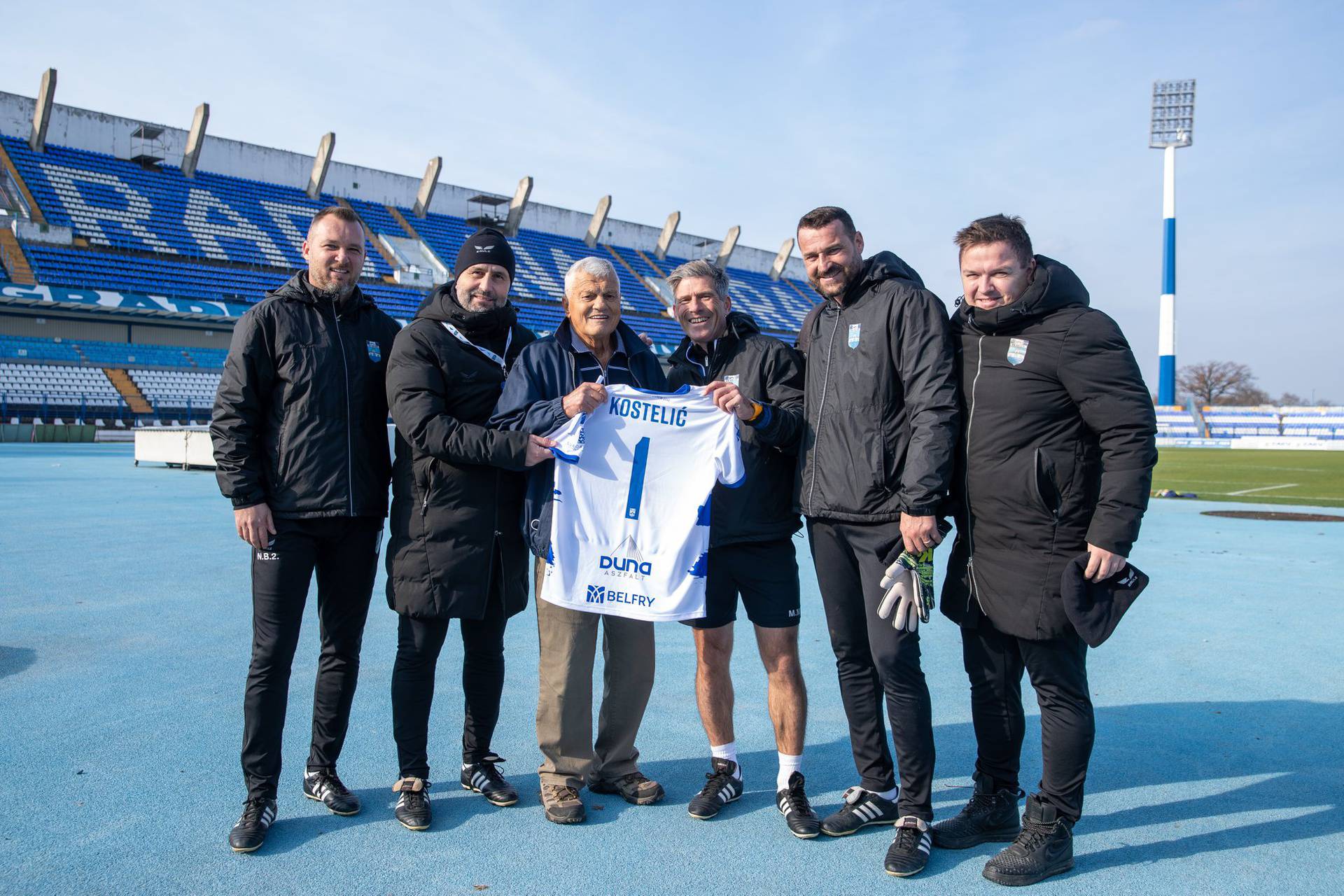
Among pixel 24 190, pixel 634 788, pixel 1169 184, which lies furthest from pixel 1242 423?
pixel 24 190

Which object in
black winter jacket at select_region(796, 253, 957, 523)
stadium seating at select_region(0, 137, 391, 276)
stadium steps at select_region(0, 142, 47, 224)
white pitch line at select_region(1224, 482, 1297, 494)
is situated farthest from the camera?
stadium seating at select_region(0, 137, 391, 276)

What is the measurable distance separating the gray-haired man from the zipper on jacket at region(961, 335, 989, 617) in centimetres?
122

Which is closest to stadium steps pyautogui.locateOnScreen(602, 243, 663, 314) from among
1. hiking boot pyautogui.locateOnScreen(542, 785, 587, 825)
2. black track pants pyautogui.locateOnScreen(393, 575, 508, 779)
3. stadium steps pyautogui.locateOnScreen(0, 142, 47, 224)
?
stadium steps pyautogui.locateOnScreen(0, 142, 47, 224)

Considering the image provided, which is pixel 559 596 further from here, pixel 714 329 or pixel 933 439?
pixel 933 439

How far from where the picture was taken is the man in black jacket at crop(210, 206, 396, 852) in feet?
10.5

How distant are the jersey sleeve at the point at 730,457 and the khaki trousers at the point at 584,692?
71 centimetres

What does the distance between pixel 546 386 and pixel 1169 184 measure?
5373cm

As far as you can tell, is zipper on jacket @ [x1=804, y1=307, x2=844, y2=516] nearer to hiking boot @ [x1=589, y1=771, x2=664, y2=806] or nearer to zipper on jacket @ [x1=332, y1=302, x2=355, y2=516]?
hiking boot @ [x1=589, y1=771, x2=664, y2=806]

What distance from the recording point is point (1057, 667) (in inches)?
115

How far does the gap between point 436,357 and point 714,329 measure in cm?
110

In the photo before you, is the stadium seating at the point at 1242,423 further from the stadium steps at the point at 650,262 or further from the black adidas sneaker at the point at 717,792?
the black adidas sneaker at the point at 717,792

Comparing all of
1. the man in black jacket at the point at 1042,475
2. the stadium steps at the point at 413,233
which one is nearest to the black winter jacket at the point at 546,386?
the man in black jacket at the point at 1042,475

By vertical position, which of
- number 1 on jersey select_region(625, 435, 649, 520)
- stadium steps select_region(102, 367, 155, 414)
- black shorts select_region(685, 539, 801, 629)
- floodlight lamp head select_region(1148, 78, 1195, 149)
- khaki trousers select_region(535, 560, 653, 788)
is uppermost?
floodlight lamp head select_region(1148, 78, 1195, 149)

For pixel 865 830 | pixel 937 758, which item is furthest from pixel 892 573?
pixel 937 758
